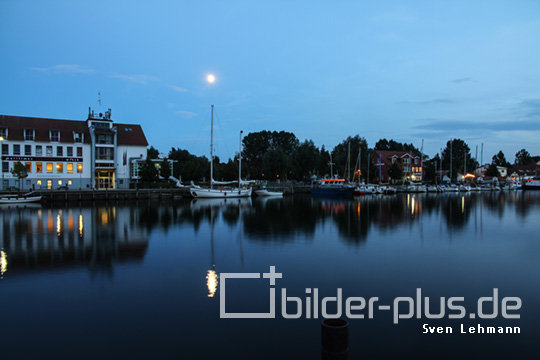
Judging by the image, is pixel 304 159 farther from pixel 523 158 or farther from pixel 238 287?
pixel 523 158

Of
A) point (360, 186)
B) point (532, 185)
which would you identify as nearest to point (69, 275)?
point (360, 186)

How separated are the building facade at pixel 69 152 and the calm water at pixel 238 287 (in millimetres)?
31947

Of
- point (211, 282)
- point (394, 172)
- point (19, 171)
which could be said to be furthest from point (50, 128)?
point (394, 172)

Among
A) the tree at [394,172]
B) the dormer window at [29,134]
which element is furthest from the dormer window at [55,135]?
the tree at [394,172]

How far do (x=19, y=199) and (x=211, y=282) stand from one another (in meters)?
38.7

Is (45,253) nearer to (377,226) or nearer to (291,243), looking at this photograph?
(291,243)

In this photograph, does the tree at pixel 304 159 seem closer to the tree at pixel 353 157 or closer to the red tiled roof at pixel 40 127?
the tree at pixel 353 157

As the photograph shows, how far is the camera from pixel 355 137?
83438 mm

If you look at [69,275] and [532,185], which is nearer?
[69,275]

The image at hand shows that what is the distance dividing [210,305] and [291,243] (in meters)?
9.60

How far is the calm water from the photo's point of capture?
7.80 meters

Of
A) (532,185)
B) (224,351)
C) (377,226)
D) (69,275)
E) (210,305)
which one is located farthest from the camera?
(532,185)

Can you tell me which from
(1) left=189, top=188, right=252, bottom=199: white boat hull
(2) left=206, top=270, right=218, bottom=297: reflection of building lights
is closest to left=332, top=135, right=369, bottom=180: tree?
(1) left=189, top=188, right=252, bottom=199: white boat hull

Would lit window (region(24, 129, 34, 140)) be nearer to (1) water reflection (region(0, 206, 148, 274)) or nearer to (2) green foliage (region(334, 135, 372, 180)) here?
(1) water reflection (region(0, 206, 148, 274))
